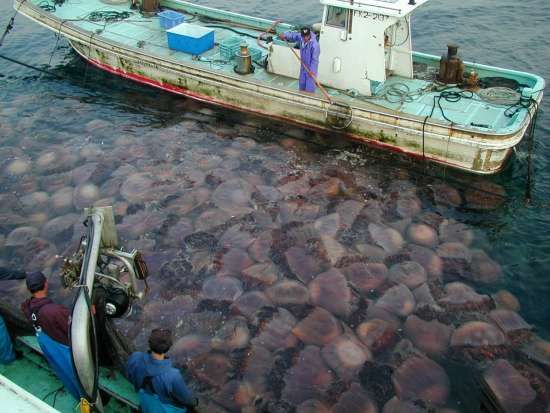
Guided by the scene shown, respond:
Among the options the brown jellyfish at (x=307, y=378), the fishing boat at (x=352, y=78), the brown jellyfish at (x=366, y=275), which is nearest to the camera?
the brown jellyfish at (x=307, y=378)

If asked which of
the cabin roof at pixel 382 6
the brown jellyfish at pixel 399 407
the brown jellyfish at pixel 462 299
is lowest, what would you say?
the brown jellyfish at pixel 399 407

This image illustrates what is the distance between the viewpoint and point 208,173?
11227 mm

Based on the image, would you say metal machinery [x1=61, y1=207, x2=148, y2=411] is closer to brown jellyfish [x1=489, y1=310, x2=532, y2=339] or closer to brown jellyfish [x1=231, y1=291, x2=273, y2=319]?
brown jellyfish [x1=231, y1=291, x2=273, y2=319]

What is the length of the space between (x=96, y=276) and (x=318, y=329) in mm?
3381

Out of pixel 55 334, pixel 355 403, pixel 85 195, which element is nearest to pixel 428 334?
pixel 355 403

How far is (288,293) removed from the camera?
8281mm

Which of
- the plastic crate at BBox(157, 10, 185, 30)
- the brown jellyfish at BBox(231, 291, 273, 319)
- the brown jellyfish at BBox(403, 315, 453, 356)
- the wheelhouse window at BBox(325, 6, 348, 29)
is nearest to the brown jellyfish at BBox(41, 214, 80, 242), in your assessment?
the brown jellyfish at BBox(231, 291, 273, 319)

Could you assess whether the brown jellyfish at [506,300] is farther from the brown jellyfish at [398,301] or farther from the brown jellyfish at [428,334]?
the brown jellyfish at [398,301]

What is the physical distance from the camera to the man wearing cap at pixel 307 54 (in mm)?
11312

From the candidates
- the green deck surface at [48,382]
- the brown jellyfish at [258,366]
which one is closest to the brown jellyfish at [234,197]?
the brown jellyfish at [258,366]

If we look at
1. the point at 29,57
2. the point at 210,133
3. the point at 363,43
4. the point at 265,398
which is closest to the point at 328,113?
the point at 363,43

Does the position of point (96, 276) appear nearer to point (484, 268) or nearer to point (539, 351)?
point (539, 351)

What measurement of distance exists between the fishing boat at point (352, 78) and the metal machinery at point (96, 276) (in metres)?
6.71

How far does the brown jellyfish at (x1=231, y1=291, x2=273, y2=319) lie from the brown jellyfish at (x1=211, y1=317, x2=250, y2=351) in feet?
0.61
